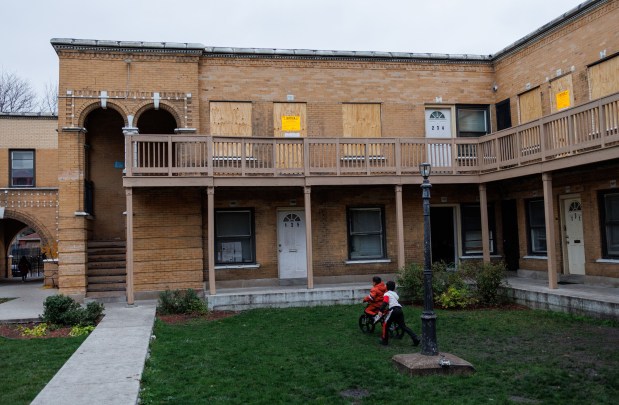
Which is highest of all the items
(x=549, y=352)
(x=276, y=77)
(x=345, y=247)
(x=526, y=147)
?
(x=276, y=77)

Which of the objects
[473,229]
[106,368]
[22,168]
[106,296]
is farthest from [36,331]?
[22,168]

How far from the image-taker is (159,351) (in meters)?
9.71

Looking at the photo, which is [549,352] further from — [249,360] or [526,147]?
[526,147]

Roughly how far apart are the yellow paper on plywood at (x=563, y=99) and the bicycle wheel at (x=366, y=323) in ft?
30.1

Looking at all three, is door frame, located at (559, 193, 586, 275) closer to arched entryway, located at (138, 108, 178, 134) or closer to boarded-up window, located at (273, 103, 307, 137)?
boarded-up window, located at (273, 103, 307, 137)

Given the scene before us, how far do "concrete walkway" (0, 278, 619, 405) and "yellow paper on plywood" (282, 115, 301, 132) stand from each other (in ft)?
17.4

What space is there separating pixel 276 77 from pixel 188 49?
2888 millimetres

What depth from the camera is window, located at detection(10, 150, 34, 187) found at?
25.6m

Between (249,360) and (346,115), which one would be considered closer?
(249,360)

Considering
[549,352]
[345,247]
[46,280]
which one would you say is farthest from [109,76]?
[549,352]

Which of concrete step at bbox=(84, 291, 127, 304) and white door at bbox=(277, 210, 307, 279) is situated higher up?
white door at bbox=(277, 210, 307, 279)

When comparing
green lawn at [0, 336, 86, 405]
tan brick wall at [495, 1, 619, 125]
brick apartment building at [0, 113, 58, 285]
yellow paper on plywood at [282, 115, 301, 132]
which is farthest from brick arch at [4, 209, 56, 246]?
tan brick wall at [495, 1, 619, 125]

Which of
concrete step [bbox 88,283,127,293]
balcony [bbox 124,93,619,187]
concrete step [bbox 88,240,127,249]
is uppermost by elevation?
balcony [bbox 124,93,619,187]

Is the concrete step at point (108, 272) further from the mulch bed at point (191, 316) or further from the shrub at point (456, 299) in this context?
the shrub at point (456, 299)
